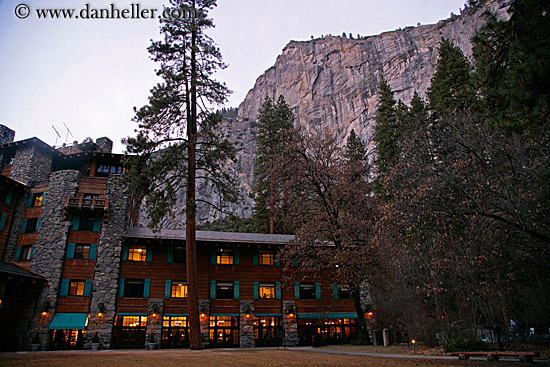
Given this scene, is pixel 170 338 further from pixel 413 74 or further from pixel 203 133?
pixel 413 74

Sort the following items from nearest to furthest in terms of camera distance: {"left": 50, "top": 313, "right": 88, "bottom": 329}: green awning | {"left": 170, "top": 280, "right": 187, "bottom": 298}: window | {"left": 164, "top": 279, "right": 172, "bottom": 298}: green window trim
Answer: {"left": 50, "top": 313, "right": 88, "bottom": 329}: green awning → {"left": 164, "top": 279, "right": 172, "bottom": 298}: green window trim → {"left": 170, "top": 280, "right": 187, "bottom": 298}: window

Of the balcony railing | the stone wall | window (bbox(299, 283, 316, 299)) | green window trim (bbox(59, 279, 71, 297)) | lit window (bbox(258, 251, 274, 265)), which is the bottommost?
window (bbox(299, 283, 316, 299))

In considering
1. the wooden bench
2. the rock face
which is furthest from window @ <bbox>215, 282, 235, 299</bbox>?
the rock face

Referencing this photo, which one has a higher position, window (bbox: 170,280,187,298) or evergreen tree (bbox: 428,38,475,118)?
evergreen tree (bbox: 428,38,475,118)

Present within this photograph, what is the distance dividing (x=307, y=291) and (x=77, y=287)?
1772 cm

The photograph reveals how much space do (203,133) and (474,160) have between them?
44.0ft

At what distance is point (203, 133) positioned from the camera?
63.7ft

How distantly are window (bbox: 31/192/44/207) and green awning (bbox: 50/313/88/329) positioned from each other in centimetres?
933

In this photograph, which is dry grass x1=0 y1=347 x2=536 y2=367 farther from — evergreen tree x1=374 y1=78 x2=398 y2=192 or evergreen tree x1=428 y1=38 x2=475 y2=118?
evergreen tree x1=374 y1=78 x2=398 y2=192

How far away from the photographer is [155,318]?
25.3 meters

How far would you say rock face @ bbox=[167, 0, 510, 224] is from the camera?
85812 millimetres

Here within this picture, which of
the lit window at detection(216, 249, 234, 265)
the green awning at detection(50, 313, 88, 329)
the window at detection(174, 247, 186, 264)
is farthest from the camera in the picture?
the lit window at detection(216, 249, 234, 265)

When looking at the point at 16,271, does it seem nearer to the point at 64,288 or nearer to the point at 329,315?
the point at 64,288

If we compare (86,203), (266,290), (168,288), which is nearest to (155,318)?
(168,288)
